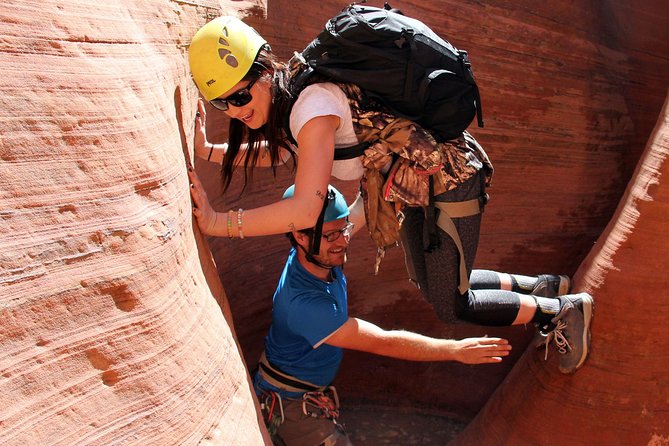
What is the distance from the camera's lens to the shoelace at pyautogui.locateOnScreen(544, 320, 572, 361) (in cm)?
361

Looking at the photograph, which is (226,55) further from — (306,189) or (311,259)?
Answer: (311,259)

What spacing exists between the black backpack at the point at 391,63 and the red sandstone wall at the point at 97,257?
23.1 inches

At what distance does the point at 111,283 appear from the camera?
6.12ft

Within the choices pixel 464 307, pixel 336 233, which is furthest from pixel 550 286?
pixel 336 233

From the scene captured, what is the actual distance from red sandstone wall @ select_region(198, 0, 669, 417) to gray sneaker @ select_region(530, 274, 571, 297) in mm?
1420

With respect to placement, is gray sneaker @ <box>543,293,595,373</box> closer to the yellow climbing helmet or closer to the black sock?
the black sock

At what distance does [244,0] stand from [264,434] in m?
2.32

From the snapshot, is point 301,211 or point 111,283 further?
point 301,211

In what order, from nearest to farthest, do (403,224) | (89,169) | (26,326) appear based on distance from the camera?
(26,326)
(89,169)
(403,224)

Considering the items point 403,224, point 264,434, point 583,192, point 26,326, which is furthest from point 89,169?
point 583,192

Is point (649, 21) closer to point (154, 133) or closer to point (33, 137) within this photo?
point (154, 133)

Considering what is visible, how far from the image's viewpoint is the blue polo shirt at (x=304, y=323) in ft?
10.2

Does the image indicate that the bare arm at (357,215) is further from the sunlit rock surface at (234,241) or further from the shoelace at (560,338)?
the shoelace at (560,338)

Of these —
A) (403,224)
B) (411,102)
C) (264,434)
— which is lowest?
(264,434)
